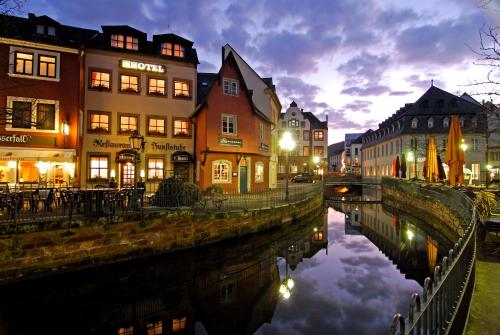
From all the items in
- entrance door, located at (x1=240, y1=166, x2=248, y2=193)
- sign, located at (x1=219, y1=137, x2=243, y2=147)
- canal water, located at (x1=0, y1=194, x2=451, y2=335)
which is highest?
sign, located at (x1=219, y1=137, x2=243, y2=147)

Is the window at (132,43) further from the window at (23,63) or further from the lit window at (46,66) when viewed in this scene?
the window at (23,63)

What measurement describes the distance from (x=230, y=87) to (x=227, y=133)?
3.69m

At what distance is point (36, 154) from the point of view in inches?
730

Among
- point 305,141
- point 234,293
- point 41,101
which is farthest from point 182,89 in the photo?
point 305,141

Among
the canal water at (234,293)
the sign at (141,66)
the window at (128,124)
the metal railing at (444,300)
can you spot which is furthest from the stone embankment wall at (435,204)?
the sign at (141,66)

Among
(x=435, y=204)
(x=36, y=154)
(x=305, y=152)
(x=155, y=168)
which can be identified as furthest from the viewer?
(x=305, y=152)

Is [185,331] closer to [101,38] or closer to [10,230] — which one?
[10,230]

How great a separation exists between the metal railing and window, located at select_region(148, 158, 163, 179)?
20.7 m

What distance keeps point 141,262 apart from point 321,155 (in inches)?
2174

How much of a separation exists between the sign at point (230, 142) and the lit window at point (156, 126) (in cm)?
473

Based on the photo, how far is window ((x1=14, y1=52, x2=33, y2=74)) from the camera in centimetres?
1867

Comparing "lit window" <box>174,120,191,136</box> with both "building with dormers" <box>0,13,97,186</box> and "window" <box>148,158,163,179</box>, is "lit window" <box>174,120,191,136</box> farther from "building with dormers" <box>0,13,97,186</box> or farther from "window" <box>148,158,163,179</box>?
"building with dormers" <box>0,13,97,186</box>

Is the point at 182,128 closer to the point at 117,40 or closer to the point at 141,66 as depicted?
the point at 141,66

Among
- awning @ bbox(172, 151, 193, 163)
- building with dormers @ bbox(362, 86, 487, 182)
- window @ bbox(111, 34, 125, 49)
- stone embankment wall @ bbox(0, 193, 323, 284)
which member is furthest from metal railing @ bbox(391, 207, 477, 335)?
building with dormers @ bbox(362, 86, 487, 182)
